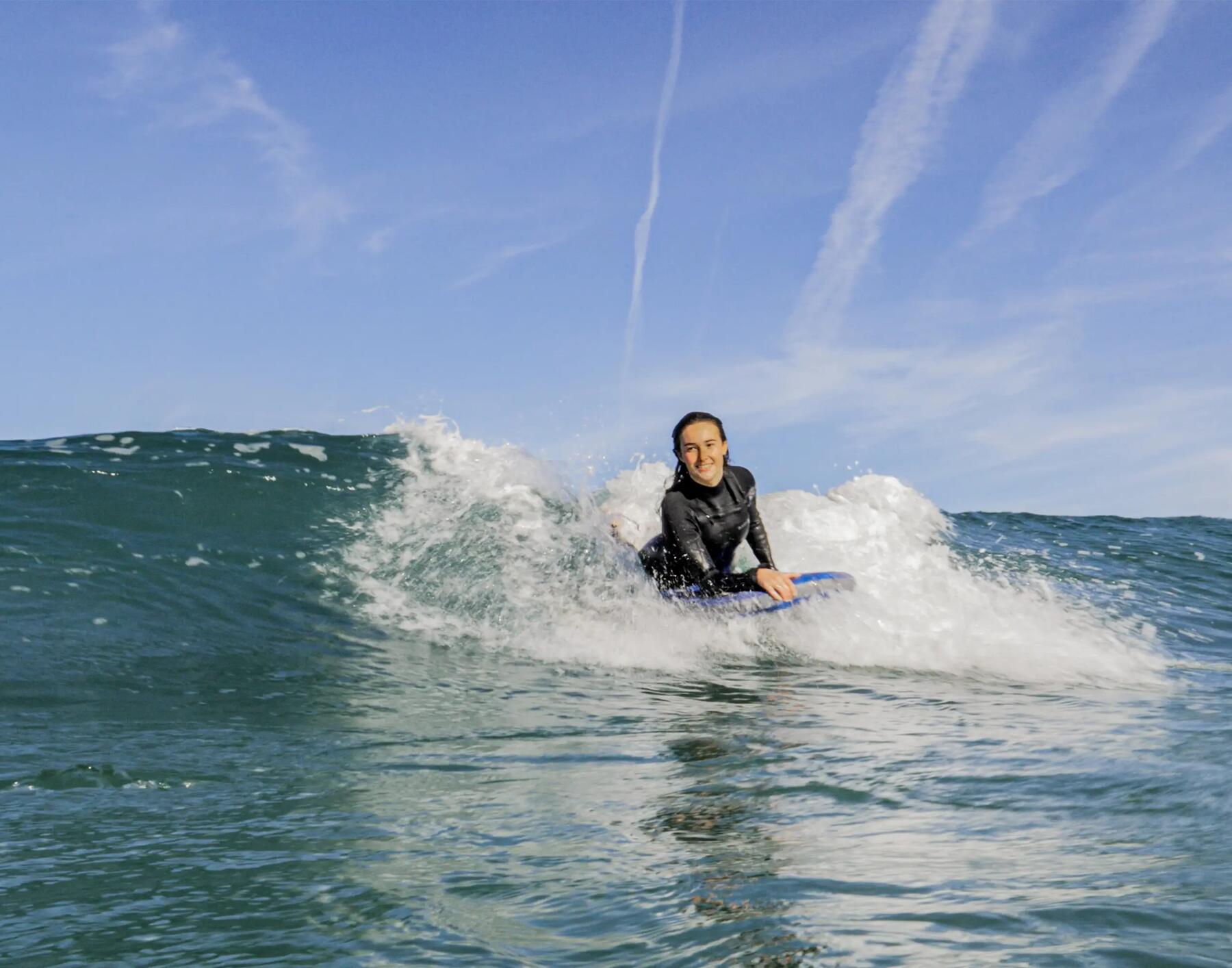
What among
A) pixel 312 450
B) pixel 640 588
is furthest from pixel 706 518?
pixel 312 450

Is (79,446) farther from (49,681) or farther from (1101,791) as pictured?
(1101,791)

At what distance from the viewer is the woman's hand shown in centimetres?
740

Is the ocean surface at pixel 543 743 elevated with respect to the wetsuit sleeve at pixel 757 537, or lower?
lower

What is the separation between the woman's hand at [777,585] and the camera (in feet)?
24.3

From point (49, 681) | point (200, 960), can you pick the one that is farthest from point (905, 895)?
point (49, 681)

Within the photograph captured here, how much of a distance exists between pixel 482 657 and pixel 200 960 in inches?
203

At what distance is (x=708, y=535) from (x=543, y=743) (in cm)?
392

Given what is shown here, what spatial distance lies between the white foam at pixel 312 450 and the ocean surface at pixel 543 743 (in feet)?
2.97

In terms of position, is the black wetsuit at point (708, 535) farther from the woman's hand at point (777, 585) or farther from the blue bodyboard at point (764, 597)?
the woman's hand at point (777, 585)

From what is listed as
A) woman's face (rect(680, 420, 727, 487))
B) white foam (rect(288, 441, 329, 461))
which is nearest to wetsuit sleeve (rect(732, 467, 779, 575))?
woman's face (rect(680, 420, 727, 487))

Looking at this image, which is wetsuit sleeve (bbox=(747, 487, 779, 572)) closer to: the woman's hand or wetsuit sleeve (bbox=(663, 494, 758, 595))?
wetsuit sleeve (bbox=(663, 494, 758, 595))

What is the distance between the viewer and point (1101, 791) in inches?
136

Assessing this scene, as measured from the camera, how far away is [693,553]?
804 cm

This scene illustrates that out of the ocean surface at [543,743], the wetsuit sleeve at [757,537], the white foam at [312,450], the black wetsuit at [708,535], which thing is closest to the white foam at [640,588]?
the ocean surface at [543,743]
